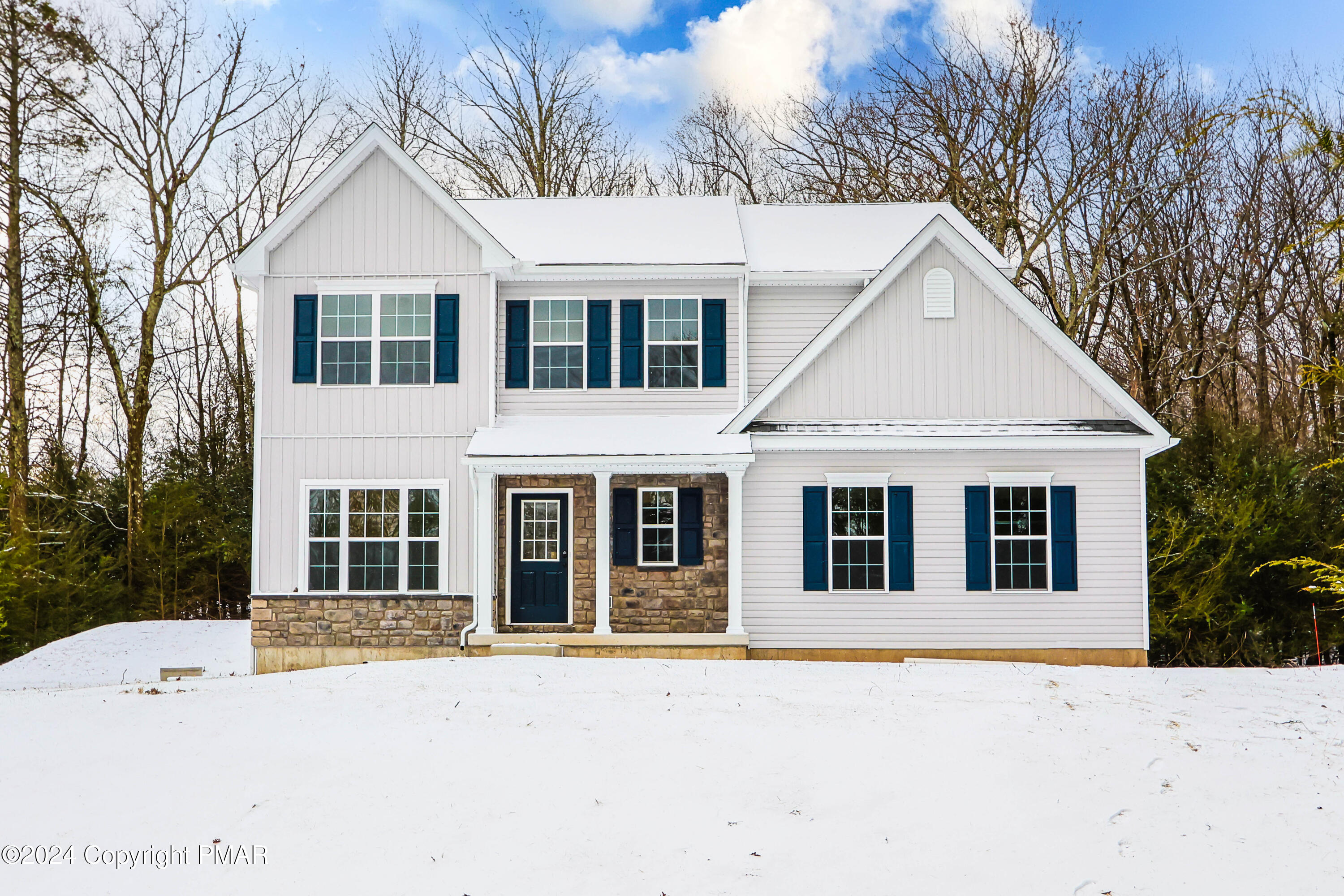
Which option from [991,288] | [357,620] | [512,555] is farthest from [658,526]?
[991,288]

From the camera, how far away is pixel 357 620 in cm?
1262

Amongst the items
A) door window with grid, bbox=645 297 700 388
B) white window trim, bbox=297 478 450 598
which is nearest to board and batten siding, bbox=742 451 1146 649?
door window with grid, bbox=645 297 700 388

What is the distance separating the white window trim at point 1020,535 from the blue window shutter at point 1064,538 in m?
0.02

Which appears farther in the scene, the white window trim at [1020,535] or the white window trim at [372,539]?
the white window trim at [372,539]

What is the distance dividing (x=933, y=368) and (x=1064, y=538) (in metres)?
2.73

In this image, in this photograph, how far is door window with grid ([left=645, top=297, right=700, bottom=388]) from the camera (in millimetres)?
13328

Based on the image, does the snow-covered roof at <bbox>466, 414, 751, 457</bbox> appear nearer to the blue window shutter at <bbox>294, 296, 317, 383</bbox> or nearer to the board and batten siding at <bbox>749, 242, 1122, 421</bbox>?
the board and batten siding at <bbox>749, 242, 1122, 421</bbox>

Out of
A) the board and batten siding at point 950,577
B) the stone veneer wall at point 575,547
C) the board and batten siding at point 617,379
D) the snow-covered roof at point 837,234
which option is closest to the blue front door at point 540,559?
the stone veneer wall at point 575,547

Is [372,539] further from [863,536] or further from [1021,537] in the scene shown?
[1021,537]

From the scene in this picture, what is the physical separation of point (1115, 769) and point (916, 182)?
18.9m

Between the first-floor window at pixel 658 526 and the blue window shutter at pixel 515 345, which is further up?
the blue window shutter at pixel 515 345

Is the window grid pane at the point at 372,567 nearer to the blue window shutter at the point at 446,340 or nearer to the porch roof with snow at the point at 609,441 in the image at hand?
the porch roof with snow at the point at 609,441

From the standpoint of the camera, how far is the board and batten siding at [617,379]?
1327cm

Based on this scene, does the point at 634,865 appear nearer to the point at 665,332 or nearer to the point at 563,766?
the point at 563,766
